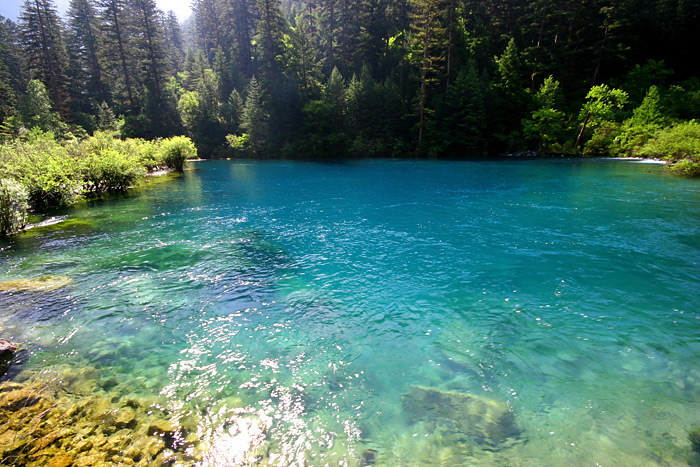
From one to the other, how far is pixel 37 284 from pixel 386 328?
35.2ft

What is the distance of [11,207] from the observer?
48.4 ft

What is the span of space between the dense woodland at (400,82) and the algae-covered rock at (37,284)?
44.8 meters

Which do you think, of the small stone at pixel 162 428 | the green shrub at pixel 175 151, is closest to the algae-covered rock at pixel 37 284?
the small stone at pixel 162 428

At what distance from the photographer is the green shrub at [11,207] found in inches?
561

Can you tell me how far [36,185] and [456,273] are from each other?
23.5m

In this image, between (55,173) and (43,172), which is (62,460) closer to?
(43,172)

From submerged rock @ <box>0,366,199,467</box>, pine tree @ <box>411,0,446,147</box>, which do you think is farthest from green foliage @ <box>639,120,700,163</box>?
submerged rock @ <box>0,366,199,467</box>

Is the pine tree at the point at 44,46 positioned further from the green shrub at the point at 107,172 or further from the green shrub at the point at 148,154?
the green shrub at the point at 107,172

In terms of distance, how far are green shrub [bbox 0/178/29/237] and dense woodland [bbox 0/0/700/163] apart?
3689cm

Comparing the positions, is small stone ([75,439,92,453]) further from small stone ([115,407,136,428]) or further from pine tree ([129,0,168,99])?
pine tree ([129,0,168,99])

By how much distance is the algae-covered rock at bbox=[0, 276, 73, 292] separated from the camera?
9.58m

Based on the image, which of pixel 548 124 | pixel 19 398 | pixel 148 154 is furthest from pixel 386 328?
pixel 548 124

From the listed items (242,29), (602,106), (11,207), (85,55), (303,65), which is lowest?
(11,207)

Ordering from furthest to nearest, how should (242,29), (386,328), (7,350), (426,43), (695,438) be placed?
(242,29)
(426,43)
(386,328)
(7,350)
(695,438)
